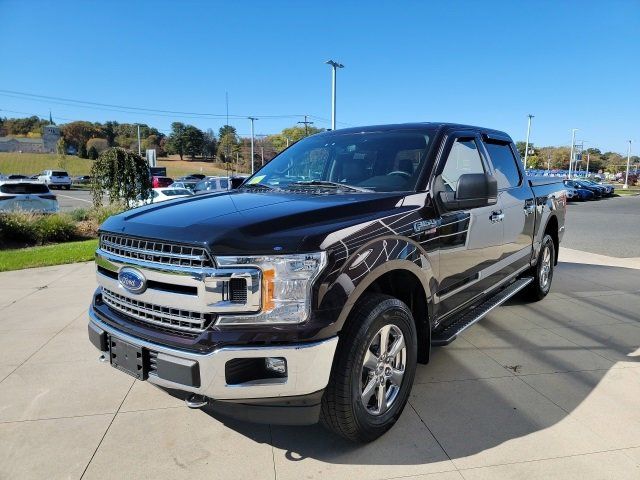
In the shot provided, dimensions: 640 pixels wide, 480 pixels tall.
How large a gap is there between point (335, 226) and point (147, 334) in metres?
1.14

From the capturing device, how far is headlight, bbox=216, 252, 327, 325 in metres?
2.12

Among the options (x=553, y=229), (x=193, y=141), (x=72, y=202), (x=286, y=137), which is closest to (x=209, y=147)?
(x=193, y=141)

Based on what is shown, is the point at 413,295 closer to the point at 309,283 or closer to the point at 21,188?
the point at 309,283

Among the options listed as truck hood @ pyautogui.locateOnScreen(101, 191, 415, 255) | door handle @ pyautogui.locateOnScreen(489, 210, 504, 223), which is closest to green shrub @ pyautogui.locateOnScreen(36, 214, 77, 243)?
truck hood @ pyautogui.locateOnScreen(101, 191, 415, 255)

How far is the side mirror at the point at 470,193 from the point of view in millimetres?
2947

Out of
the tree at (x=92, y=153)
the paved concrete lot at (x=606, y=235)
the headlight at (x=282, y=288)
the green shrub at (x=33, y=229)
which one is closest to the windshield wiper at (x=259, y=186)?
the headlight at (x=282, y=288)

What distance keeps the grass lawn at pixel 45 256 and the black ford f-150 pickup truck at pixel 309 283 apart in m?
6.27

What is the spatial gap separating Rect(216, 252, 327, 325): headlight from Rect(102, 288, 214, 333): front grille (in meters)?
0.18

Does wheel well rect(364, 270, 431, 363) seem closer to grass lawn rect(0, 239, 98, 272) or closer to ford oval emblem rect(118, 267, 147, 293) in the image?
ford oval emblem rect(118, 267, 147, 293)

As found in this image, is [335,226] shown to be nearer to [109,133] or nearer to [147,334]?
[147,334]

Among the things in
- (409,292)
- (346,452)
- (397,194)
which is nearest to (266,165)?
(397,194)

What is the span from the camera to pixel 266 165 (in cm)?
419

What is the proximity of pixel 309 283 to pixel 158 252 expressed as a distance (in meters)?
0.80

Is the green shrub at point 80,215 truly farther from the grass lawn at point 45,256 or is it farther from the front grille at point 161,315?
the front grille at point 161,315
